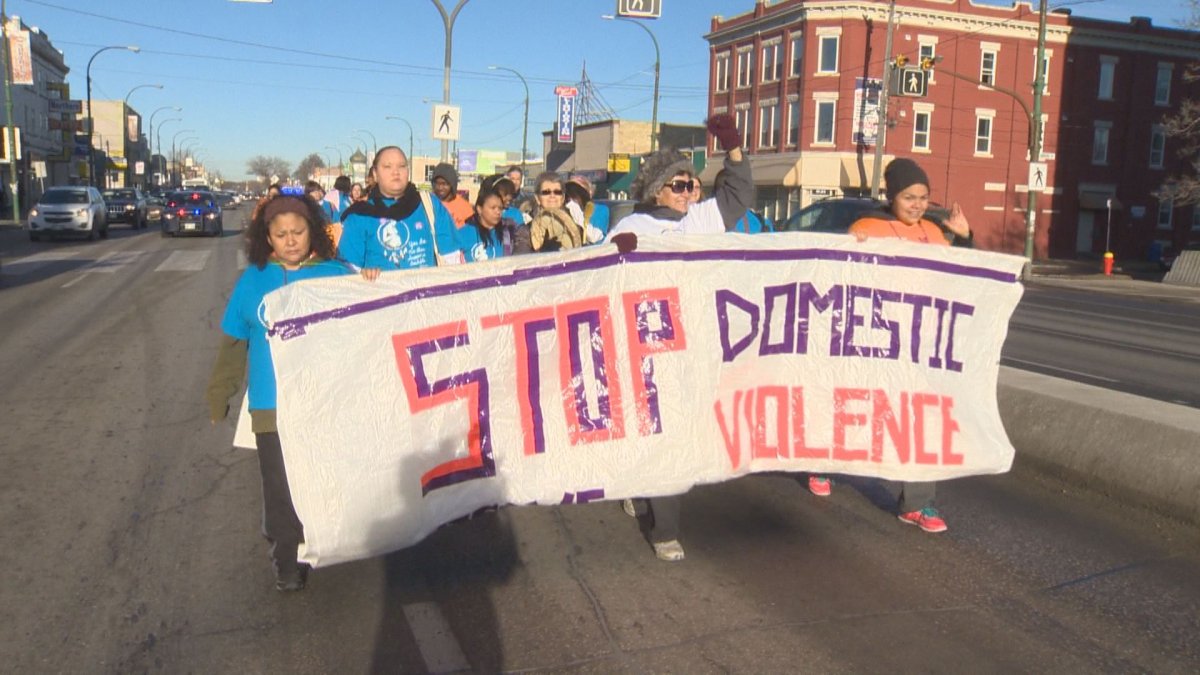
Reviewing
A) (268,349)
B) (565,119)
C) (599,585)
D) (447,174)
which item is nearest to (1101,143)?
(565,119)

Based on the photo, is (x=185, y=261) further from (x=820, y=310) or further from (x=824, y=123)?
(x=824, y=123)

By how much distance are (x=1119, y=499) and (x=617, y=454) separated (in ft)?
9.61

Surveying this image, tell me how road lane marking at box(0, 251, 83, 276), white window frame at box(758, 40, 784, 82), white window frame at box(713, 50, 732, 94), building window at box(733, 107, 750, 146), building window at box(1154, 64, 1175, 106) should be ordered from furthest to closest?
white window frame at box(713, 50, 732, 94)
building window at box(733, 107, 750, 146)
building window at box(1154, 64, 1175, 106)
white window frame at box(758, 40, 784, 82)
road lane marking at box(0, 251, 83, 276)

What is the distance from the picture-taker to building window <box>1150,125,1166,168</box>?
50.7 metres

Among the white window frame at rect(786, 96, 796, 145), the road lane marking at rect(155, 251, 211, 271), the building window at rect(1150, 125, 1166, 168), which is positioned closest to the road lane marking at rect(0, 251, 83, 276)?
the road lane marking at rect(155, 251, 211, 271)

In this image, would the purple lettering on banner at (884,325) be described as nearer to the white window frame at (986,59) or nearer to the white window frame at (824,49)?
the white window frame at (824,49)

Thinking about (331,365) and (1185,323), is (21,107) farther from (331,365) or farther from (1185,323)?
(331,365)

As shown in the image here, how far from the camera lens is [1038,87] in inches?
1140

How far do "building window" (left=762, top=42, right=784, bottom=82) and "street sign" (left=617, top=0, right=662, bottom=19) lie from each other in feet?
102

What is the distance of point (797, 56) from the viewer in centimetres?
4816

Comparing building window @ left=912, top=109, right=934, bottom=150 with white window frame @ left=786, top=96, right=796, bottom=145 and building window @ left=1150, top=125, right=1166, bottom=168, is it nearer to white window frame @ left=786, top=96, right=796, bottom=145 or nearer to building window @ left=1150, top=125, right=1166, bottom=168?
white window frame @ left=786, top=96, right=796, bottom=145

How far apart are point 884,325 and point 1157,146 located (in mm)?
53464

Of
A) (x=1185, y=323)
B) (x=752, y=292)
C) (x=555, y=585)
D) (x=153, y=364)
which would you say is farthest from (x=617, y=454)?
(x=1185, y=323)

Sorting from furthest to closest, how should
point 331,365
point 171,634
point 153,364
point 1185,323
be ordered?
point 1185,323
point 153,364
point 331,365
point 171,634
